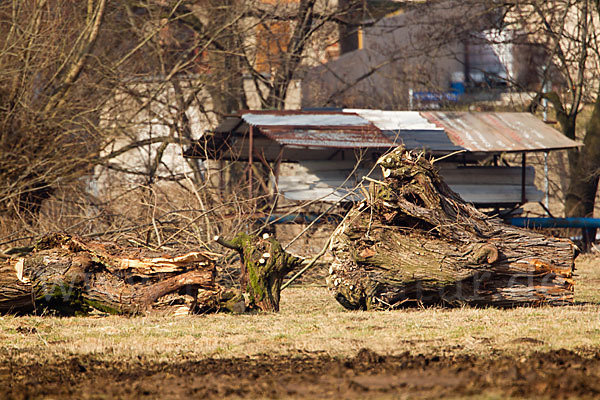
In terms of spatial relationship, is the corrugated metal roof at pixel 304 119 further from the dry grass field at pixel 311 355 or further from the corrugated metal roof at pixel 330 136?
Answer: the dry grass field at pixel 311 355

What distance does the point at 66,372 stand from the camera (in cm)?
571

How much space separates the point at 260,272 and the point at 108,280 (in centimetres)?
170


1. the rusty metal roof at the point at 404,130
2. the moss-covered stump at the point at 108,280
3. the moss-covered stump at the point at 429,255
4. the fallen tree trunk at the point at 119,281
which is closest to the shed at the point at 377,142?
the rusty metal roof at the point at 404,130

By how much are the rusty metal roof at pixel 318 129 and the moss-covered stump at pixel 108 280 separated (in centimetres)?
487

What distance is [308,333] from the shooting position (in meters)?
7.19

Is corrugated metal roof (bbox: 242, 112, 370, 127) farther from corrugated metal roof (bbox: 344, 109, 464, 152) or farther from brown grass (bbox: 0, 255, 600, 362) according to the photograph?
brown grass (bbox: 0, 255, 600, 362)

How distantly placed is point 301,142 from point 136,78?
6.93 metres

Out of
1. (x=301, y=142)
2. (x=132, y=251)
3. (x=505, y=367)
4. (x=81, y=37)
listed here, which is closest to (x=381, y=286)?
(x=132, y=251)

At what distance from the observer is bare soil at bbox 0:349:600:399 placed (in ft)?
15.8

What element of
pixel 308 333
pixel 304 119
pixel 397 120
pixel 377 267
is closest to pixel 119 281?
pixel 308 333

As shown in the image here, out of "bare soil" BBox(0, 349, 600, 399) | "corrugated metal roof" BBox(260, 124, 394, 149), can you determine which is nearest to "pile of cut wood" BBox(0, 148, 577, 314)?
"bare soil" BBox(0, 349, 600, 399)

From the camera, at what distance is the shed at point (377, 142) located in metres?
14.2

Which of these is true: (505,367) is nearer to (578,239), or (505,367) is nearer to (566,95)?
(578,239)

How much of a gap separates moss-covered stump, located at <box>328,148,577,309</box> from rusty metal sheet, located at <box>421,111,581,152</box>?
5859mm
